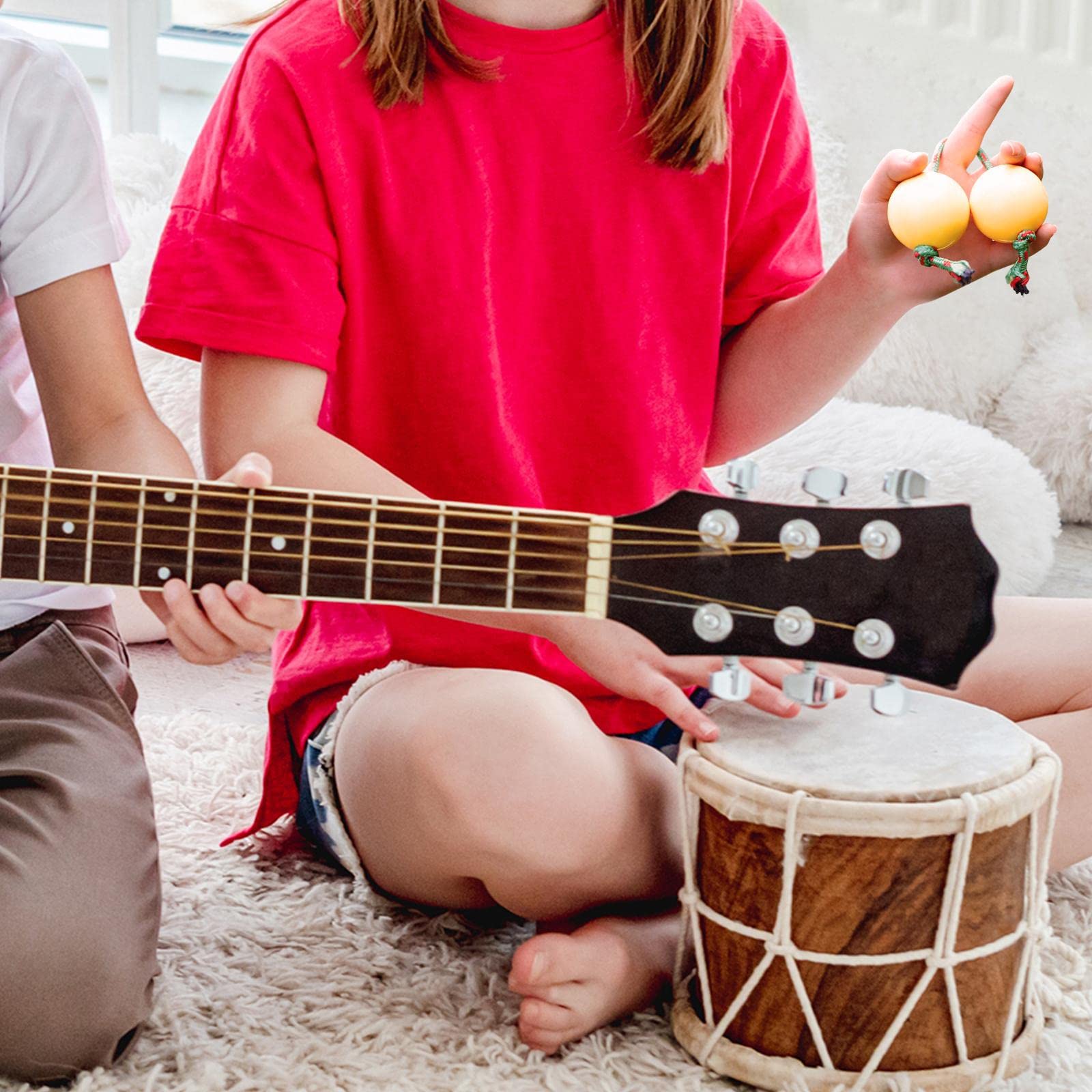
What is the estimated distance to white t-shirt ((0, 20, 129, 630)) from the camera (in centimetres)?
104

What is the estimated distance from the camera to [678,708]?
0.88m

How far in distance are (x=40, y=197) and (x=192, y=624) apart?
394 mm

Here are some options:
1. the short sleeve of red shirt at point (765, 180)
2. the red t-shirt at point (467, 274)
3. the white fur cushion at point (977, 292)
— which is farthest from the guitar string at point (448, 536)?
the white fur cushion at point (977, 292)

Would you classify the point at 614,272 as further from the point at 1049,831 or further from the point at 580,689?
the point at 1049,831

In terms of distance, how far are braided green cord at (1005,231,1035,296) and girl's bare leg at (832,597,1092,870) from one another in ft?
0.91

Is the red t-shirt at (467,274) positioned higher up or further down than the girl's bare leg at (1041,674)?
higher up

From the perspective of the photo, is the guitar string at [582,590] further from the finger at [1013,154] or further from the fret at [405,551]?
the finger at [1013,154]

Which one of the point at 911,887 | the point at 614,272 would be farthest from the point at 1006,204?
the point at 911,887

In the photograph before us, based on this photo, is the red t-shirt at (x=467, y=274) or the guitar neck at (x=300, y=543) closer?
the guitar neck at (x=300, y=543)

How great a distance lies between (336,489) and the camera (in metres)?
0.99

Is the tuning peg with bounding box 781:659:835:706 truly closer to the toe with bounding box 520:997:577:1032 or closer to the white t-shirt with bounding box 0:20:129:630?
the toe with bounding box 520:997:577:1032

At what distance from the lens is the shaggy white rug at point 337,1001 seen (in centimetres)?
86

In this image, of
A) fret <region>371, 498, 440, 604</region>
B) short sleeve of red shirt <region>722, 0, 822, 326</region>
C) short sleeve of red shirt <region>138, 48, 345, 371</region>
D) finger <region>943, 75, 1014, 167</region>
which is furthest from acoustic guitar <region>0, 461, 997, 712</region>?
short sleeve of red shirt <region>722, 0, 822, 326</region>

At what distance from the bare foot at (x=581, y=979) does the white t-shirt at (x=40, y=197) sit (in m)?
0.43
